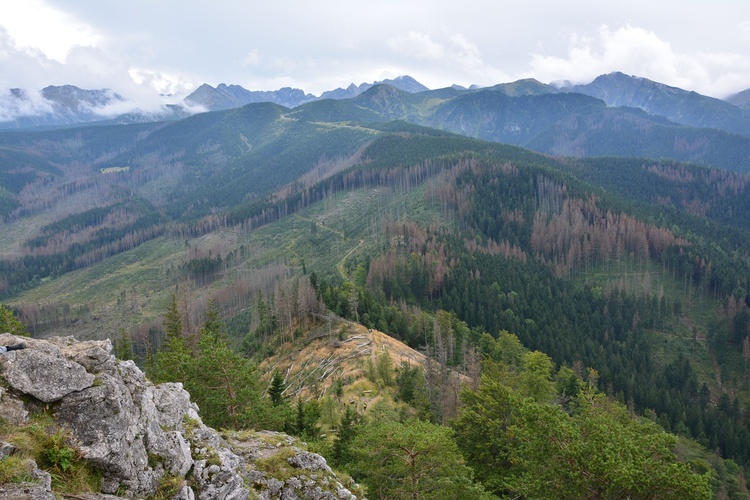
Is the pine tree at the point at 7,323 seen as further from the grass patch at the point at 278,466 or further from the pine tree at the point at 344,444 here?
the grass patch at the point at 278,466

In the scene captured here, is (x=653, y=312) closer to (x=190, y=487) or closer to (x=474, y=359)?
(x=474, y=359)

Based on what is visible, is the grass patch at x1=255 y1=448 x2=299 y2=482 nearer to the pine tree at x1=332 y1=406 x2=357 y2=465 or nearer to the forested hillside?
the forested hillside

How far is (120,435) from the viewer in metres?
15.5

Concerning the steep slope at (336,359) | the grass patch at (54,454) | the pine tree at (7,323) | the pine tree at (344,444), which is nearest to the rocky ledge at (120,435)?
the grass patch at (54,454)

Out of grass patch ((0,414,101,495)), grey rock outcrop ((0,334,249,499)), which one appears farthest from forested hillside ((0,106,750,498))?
grass patch ((0,414,101,495))

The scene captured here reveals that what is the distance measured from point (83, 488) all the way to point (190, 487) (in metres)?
4.15

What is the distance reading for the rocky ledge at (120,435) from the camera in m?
14.6

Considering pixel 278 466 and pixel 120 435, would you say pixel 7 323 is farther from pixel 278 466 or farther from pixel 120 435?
pixel 120 435

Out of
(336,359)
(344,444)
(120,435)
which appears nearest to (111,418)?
(120,435)

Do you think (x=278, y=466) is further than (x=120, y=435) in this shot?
Yes

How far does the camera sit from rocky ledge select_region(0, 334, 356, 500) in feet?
48.0

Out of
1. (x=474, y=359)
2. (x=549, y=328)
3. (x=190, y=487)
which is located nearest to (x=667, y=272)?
(x=549, y=328)

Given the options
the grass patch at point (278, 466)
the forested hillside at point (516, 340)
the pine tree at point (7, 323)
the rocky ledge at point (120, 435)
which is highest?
the rocky ledge at point (120, 435)

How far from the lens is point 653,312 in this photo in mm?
148000
